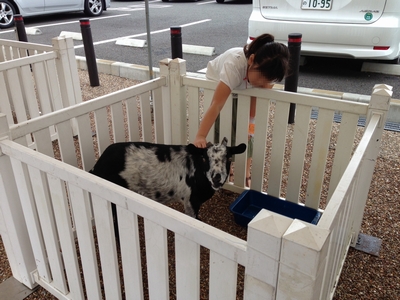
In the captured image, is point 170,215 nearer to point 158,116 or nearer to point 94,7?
point 158,116

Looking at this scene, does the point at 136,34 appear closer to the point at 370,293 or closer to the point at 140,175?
the point at 140,175

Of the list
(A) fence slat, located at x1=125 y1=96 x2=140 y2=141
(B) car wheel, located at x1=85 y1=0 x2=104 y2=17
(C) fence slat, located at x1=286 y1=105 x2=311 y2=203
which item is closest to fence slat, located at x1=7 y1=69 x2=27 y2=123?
(A) fence slat, located at x1=125 y1=96 x2=140 y2=141

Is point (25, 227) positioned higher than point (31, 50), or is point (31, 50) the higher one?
point (31, 50)

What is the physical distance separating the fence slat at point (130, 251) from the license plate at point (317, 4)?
459cm

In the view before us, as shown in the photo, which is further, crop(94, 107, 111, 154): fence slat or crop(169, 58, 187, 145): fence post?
crop(169, 58, 187, 145): fence post

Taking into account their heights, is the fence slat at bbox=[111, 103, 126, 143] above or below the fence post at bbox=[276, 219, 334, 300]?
below

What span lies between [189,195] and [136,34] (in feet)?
26.3

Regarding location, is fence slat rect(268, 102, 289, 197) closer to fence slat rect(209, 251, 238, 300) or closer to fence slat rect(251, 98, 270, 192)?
fence slat rect(251, 98, 270, 192)

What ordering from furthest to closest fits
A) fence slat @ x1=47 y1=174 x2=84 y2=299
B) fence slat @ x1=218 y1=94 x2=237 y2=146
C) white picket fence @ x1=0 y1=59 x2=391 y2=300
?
1. fence slat @ x1=218 y1=94 x2=237 y2=146
2. fence slat @ x1=47 y1=174 x2=84 y2=299
3. white picket fence @ x1=0 y1=59 x2=391 y2=300

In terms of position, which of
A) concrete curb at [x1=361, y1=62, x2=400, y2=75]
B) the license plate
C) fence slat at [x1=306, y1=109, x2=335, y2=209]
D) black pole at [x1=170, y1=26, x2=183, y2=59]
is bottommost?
concrete curb at [x1=361, y1=62, x2=400, y2=75]

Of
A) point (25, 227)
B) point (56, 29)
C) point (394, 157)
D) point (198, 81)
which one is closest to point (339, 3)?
point (394, 157)

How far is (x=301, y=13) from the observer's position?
5.18m

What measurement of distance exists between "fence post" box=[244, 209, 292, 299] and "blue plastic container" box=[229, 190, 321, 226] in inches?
56.0

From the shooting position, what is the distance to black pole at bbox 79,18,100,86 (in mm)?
5426
